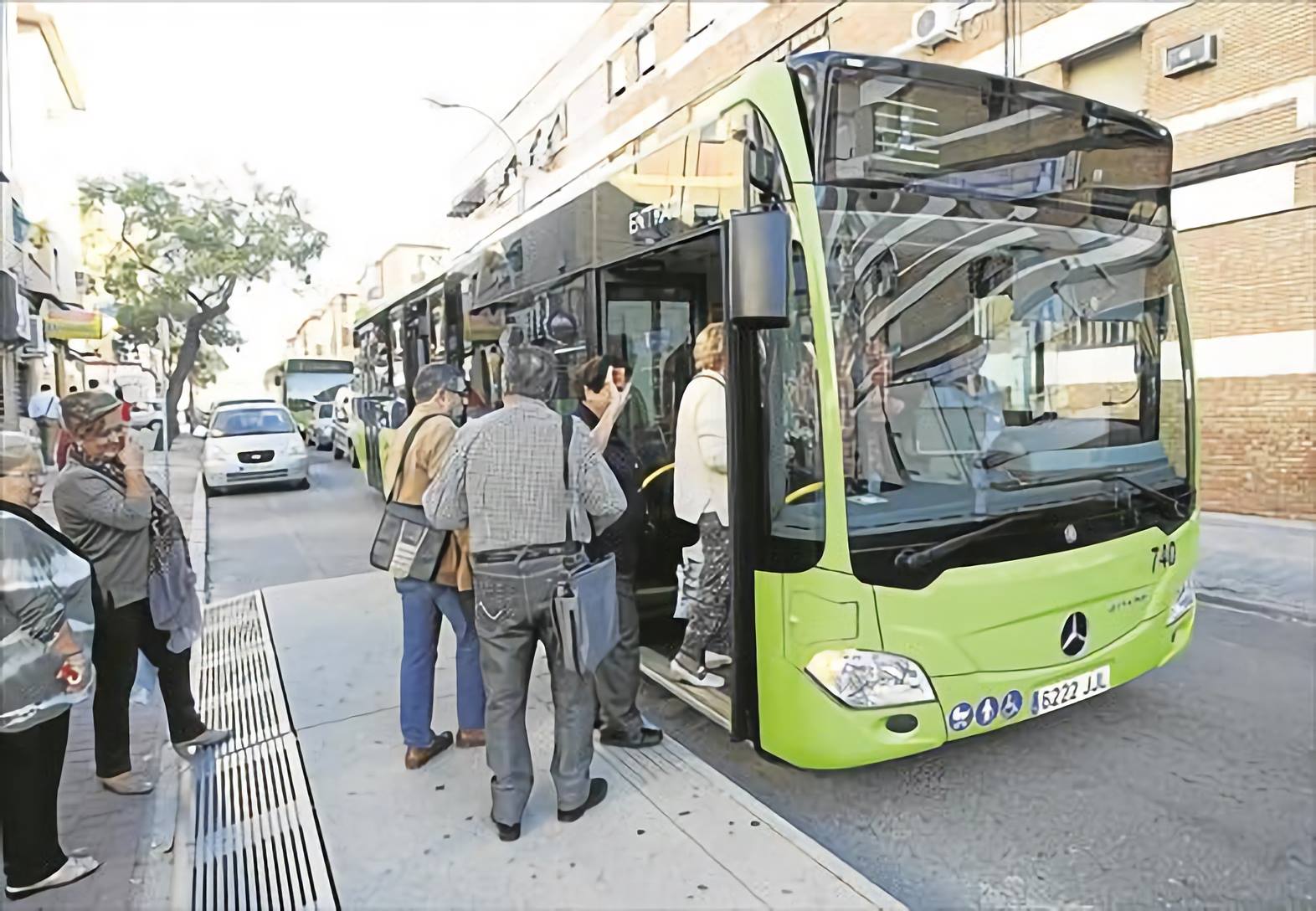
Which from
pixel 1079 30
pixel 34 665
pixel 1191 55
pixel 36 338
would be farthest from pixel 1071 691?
pixel 36 338

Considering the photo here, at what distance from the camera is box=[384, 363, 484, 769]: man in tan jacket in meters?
3.98

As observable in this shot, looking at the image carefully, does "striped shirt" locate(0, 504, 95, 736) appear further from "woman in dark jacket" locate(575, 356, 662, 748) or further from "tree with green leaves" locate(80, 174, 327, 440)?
"tree with green leaves" locate(80, 174, 327, 440)

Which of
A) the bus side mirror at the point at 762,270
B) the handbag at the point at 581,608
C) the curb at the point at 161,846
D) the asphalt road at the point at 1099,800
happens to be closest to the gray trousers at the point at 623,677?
the asphalt road at the point at 1099,800

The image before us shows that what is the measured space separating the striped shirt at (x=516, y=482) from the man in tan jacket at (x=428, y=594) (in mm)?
610

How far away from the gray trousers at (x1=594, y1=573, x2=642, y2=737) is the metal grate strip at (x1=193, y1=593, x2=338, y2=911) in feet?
4.31

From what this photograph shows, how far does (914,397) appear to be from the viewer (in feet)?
11.7

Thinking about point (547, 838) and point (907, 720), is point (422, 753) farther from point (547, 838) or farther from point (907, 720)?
point (907, 720)

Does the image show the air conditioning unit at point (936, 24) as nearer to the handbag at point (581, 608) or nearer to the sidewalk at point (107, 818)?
the handbag at point (581, 608)

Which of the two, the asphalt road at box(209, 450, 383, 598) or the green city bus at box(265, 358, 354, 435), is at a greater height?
the green city bus at box(265, 358, 354, 435)

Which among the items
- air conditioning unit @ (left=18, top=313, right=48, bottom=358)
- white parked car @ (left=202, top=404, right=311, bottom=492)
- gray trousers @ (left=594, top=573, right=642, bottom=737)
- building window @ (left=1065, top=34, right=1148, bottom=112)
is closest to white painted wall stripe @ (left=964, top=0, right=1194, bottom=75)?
building window @ (left=1065, top=34, right=1148, bottom=112)

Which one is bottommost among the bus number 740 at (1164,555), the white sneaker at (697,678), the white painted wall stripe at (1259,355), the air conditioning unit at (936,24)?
the white sneaker at (697,678)

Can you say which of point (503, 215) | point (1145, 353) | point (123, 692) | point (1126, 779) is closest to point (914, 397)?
point (1145, 353)

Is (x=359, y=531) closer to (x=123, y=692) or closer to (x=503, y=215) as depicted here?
(x=123, y=692)

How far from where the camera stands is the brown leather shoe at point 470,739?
4207 millimetres
